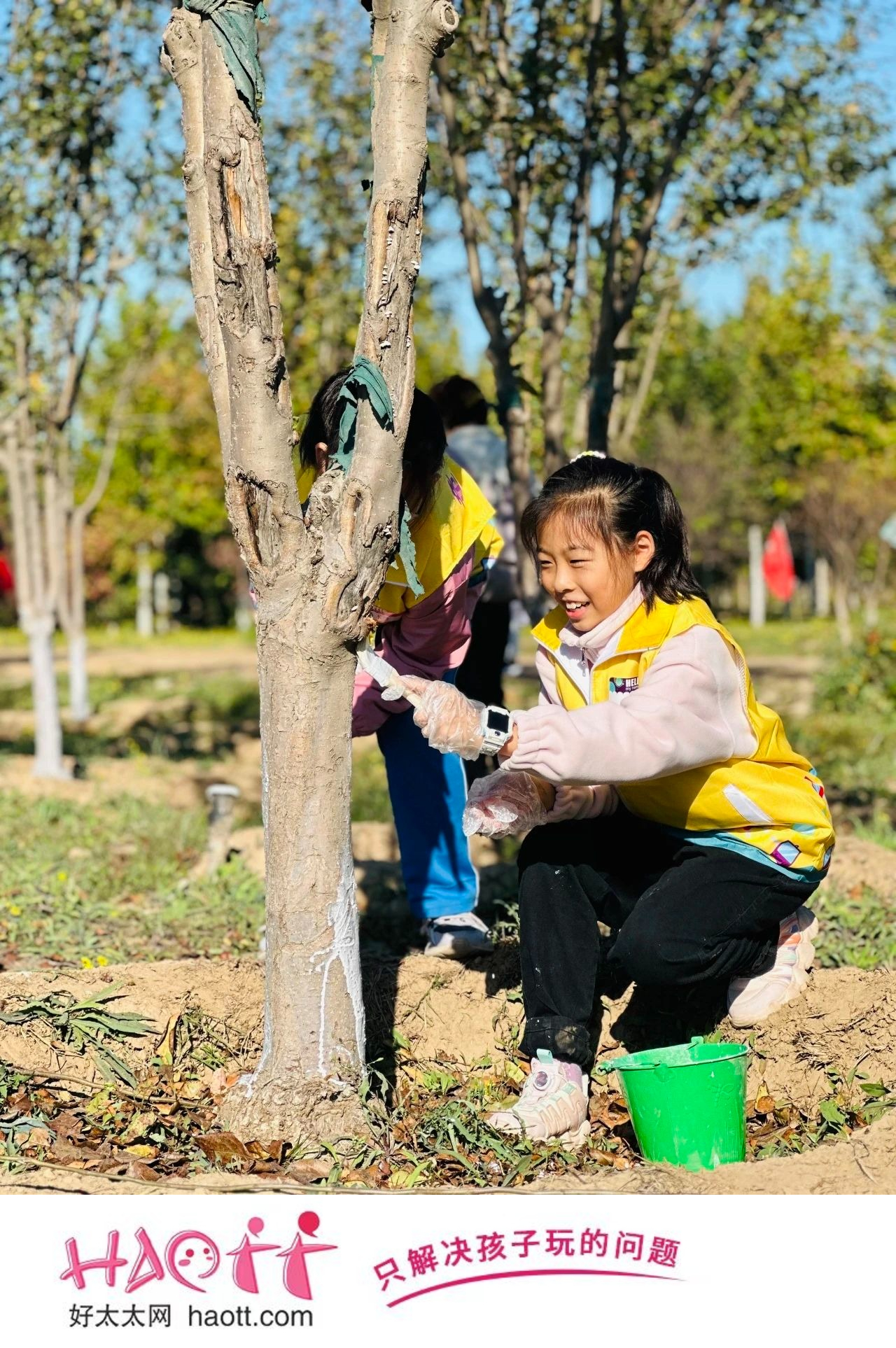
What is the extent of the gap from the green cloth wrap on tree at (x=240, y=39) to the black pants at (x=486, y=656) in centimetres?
228

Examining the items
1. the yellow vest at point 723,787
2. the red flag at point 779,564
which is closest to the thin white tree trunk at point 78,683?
the yellow vest at point 723,787

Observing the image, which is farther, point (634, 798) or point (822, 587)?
point (822, 587)

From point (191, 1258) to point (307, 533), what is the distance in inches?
46.7

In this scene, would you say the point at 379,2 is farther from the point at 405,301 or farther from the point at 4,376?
the point at 4,376

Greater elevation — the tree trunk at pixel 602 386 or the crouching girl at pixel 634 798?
the tree trunk at pixel 602 386

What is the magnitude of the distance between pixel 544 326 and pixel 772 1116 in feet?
10.2

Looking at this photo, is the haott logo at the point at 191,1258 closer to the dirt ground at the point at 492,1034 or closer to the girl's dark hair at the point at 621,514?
the dirt ground at the point at 492,1034

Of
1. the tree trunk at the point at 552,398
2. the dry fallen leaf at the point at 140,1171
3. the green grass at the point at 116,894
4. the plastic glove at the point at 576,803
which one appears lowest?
the dry fallen leaf at the point at 140,1171

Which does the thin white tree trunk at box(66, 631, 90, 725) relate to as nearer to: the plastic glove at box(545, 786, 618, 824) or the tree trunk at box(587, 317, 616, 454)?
the tree trunk at box(587, 317, 616, 454)

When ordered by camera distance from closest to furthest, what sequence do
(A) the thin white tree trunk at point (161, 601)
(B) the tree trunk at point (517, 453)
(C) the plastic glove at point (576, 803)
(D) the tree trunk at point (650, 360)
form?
1. (C) the plastic glove at point (576, 803)
2. (B) the tree trunk at point (517, 453)
3. (D) the tree trunk at point (650, 360)
4. (A) the thin white tree trunk at point (161, 601)

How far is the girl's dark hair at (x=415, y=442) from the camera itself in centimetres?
298

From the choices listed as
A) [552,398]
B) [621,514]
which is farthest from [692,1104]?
[552,398]

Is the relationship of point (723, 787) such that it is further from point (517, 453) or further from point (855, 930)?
point (517, 453)

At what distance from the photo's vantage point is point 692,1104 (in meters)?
2.39
